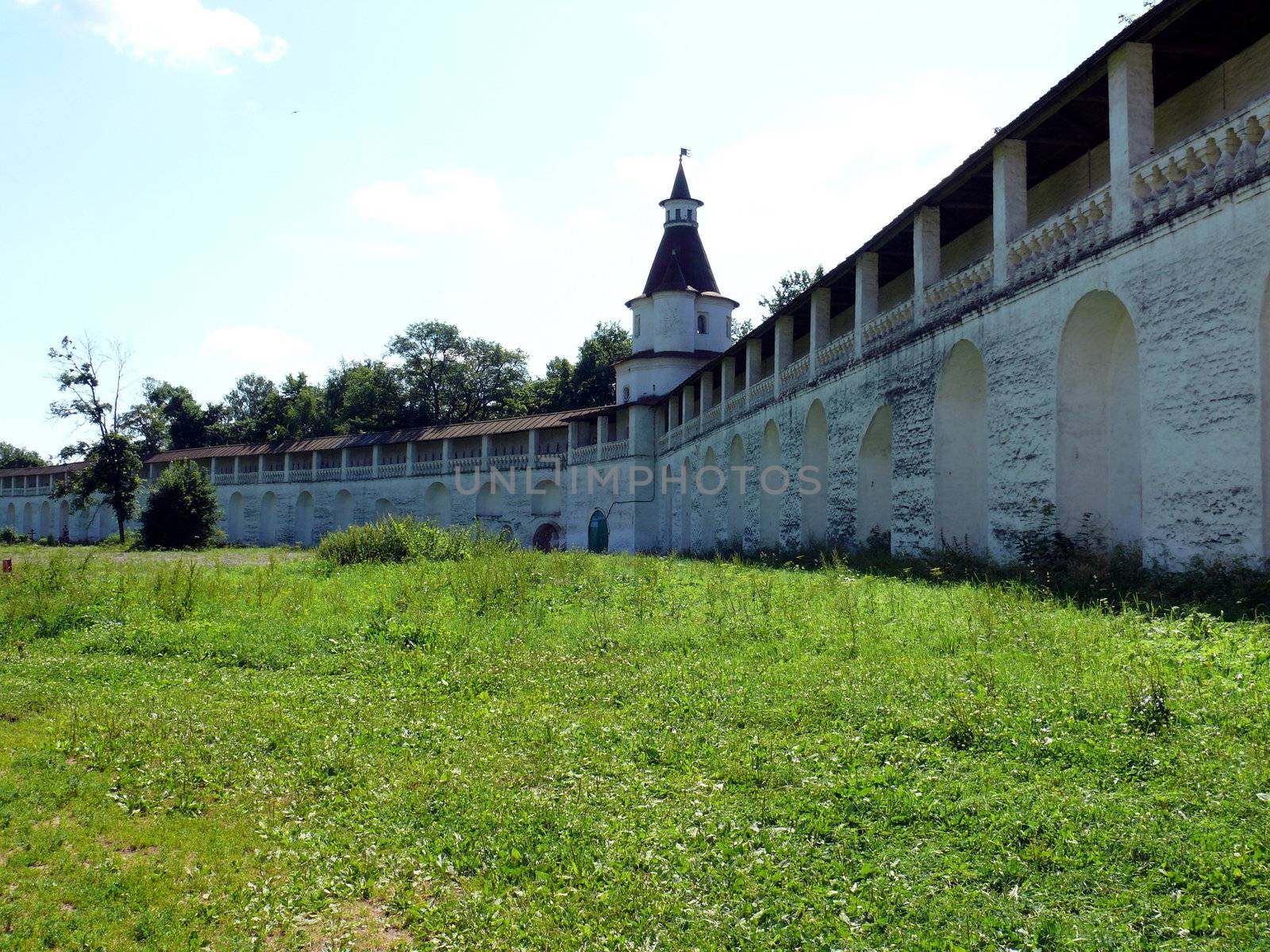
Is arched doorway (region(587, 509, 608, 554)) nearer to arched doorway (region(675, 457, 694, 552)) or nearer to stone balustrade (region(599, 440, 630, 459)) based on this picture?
stone balustrade (region(599, 440, 630, 459))

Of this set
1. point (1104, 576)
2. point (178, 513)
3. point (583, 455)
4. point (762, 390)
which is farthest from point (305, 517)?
point (1104, 576)

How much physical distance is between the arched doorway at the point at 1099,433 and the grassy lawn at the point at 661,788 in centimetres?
351

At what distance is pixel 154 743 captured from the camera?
21.0 feet

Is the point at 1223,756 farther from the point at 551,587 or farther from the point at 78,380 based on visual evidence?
the point at 78,380

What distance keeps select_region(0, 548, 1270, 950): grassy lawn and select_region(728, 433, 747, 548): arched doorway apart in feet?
54.1

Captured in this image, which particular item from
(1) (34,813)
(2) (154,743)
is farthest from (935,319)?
(1) (34,813)

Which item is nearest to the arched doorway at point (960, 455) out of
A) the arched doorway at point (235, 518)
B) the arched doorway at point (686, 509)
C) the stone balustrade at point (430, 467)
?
the arched doorway at point (686, 509)

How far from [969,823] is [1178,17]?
9.42 m

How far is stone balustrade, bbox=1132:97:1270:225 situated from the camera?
349 inches

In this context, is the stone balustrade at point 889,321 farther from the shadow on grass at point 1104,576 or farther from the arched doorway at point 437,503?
the arched doorway at point 437,503

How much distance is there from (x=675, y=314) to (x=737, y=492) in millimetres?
15579

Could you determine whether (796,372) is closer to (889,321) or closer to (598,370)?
(889,321)

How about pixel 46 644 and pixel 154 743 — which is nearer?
→ pixel 154 743

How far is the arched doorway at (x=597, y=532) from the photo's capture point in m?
38.0
